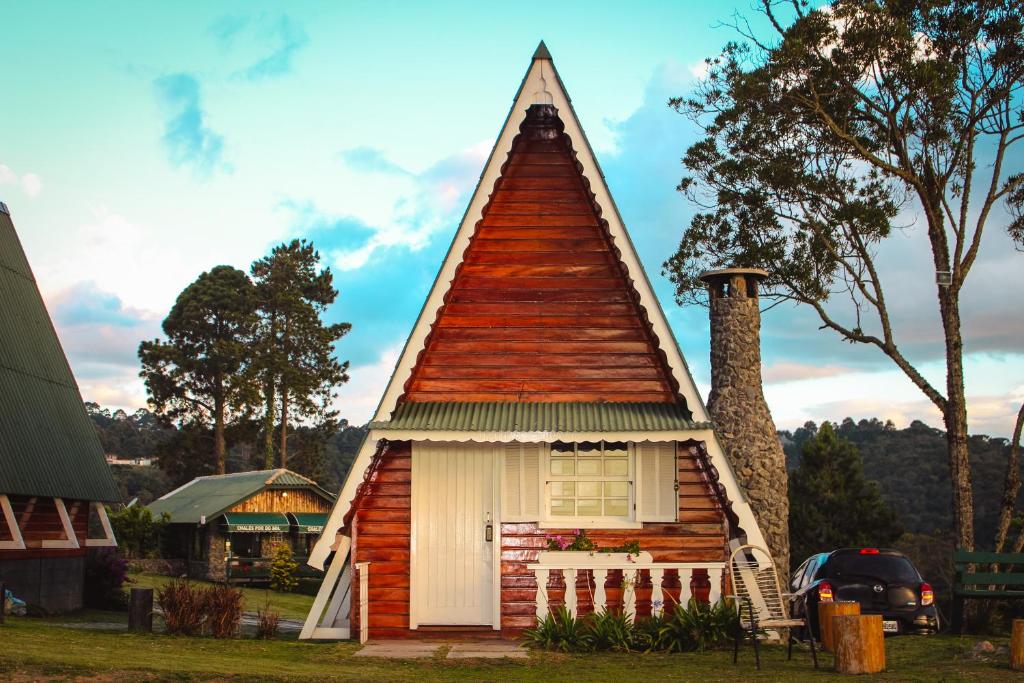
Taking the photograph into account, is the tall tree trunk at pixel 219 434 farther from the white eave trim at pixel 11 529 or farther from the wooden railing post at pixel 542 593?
the wooden railing post at pixel 542 593

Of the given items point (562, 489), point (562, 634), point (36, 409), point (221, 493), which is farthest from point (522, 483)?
point (221, 493)

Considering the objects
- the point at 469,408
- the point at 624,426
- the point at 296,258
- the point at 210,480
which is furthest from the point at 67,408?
the point at 296,258

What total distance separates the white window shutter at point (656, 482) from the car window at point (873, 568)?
286 centimetres

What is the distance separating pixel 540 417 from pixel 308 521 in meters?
33.2

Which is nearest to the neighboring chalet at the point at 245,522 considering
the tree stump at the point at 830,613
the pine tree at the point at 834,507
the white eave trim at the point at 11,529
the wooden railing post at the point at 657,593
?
the pine tree at the point at 834,507

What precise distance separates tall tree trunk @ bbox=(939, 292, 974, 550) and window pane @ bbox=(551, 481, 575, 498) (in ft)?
42.8

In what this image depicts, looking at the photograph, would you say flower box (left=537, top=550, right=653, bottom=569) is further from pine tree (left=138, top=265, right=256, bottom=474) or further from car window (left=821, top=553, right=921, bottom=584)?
pine tree (left=138, top=265, right=256, bottom=474)

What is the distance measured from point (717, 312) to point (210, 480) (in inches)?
1481

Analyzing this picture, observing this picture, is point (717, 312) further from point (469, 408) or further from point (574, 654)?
point (574, 654)

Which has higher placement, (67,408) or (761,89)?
(761,89)

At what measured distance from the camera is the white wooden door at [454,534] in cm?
1477

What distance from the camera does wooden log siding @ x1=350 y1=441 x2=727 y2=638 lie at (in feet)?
48.5

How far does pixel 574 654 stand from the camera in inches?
514

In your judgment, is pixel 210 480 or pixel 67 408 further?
pixel 210 480
